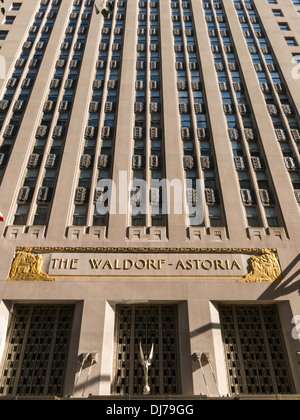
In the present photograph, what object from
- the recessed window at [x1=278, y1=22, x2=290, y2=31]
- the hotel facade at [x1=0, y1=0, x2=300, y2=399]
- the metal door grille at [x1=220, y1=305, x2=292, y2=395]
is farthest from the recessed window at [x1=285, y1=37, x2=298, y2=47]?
the metal door grille at [x1=220, y1=305, x2=292, y2=395]

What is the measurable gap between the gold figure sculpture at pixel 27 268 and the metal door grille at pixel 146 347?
621 centimetres

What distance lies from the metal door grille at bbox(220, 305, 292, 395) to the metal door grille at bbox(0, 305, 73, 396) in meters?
10.7

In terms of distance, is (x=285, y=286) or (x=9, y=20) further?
(x=9, y=20)

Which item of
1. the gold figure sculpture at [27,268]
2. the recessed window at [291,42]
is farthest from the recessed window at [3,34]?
the recessed window at [291,42]

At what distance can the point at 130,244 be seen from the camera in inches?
1001

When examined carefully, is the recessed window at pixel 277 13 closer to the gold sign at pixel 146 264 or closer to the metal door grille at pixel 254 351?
the gold sign at pixel 146 264

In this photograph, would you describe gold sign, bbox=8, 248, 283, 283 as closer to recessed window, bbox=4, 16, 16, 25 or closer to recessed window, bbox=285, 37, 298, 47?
recessed window, bbox=285, 37, 298, 47

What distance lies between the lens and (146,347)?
886 inches

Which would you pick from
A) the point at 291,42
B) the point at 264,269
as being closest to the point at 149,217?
the point at 264,269

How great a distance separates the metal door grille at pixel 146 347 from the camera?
21.1 m

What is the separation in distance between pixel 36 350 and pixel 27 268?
18.1 feet

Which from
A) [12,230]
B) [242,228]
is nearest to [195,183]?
[242,228]

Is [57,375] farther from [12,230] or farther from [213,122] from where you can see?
[213,122]

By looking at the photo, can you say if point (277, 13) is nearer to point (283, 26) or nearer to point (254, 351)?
point (283, 26)
